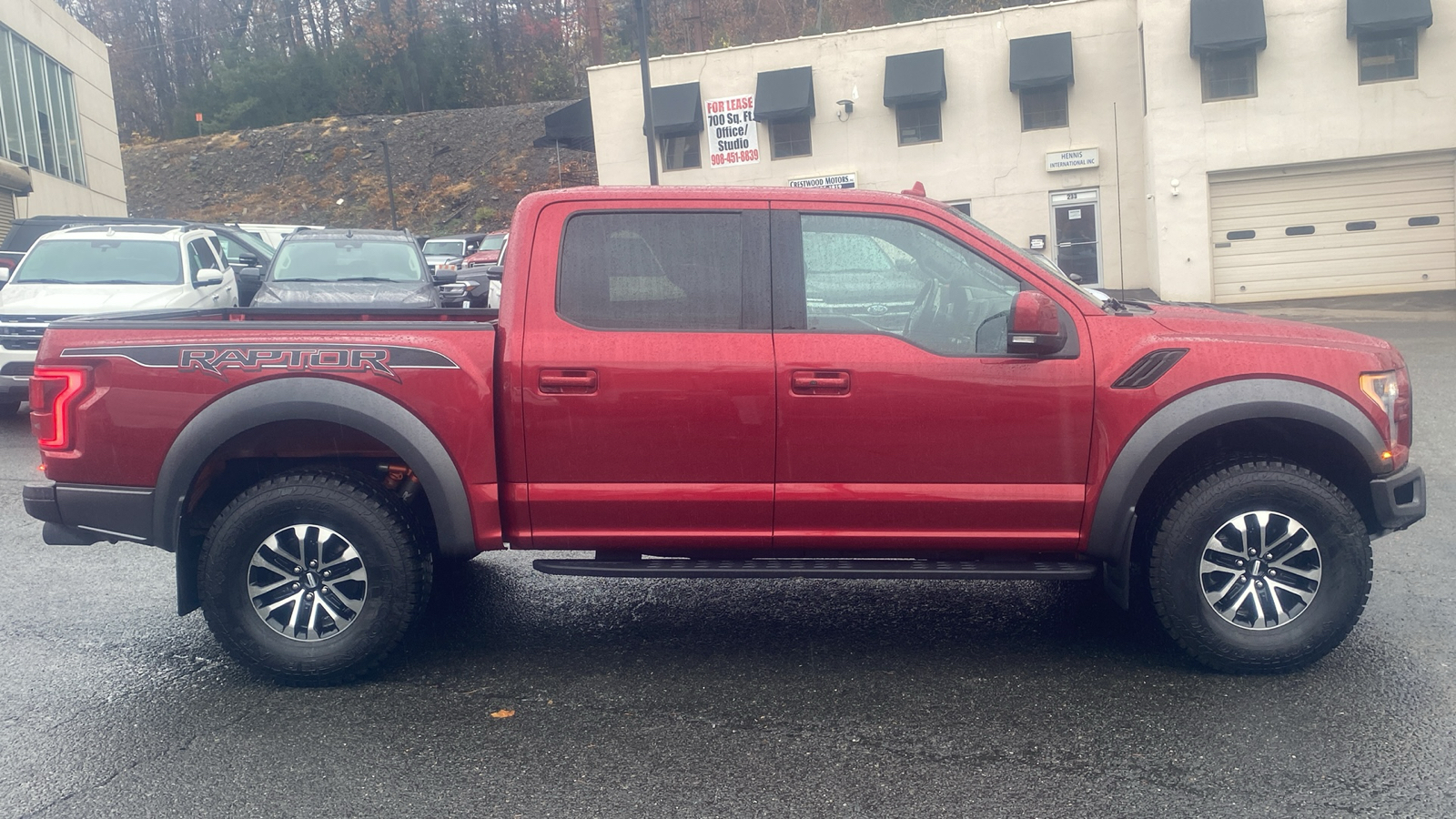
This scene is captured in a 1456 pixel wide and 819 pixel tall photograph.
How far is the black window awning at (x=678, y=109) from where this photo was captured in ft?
87.6

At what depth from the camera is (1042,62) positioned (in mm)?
24312

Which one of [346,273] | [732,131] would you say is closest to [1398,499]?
[346,273]

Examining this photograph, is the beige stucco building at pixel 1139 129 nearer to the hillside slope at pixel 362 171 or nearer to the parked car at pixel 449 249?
the parked car at pixel 449 249

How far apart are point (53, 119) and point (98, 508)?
1184 inches

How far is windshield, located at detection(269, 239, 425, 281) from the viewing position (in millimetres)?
13359

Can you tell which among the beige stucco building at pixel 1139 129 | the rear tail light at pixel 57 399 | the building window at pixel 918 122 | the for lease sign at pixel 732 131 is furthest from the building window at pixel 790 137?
the rear tail light at pixel 57 399

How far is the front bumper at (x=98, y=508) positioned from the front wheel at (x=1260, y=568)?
3918 millimetres

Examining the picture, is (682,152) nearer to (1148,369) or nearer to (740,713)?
(1148,369)

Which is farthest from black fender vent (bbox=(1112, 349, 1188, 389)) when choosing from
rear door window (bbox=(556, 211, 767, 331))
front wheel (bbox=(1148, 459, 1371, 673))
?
rear door window (bbox=(556, 211, 767, 331))

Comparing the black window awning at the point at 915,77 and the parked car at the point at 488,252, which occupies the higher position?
the black window awning at the point at 915,77

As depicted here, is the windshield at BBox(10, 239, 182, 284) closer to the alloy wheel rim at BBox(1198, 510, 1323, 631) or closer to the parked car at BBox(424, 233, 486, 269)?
the alloy wheel rim at BBox(1198, 510, 1323, 631)

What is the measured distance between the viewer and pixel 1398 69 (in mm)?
21828

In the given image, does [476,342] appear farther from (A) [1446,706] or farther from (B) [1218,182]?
(B) [1218,182]

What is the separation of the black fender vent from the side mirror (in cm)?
26
